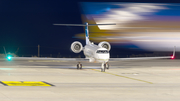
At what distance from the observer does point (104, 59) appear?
113 feet

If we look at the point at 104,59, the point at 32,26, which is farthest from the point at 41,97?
the point at 32,26

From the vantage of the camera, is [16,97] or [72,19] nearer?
[16,97]

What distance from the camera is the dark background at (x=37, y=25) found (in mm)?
123812

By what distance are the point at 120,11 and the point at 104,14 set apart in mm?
4116

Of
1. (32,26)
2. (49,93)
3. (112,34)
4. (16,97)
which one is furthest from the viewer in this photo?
(32,26)

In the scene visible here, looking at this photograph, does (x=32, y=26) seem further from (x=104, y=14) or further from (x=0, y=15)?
(x=104, y=14)

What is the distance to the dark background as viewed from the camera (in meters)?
124

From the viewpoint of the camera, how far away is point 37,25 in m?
138

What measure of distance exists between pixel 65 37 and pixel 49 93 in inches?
4599

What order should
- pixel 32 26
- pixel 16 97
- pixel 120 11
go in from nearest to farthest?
pixel 16 97 → pixel 120 11 → pixel 32 26

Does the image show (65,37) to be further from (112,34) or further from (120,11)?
(120,11)

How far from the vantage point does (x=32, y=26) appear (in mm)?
138625

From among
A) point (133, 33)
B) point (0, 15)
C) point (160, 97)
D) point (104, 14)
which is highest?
point (0, 15)

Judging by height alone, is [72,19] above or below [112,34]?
above
